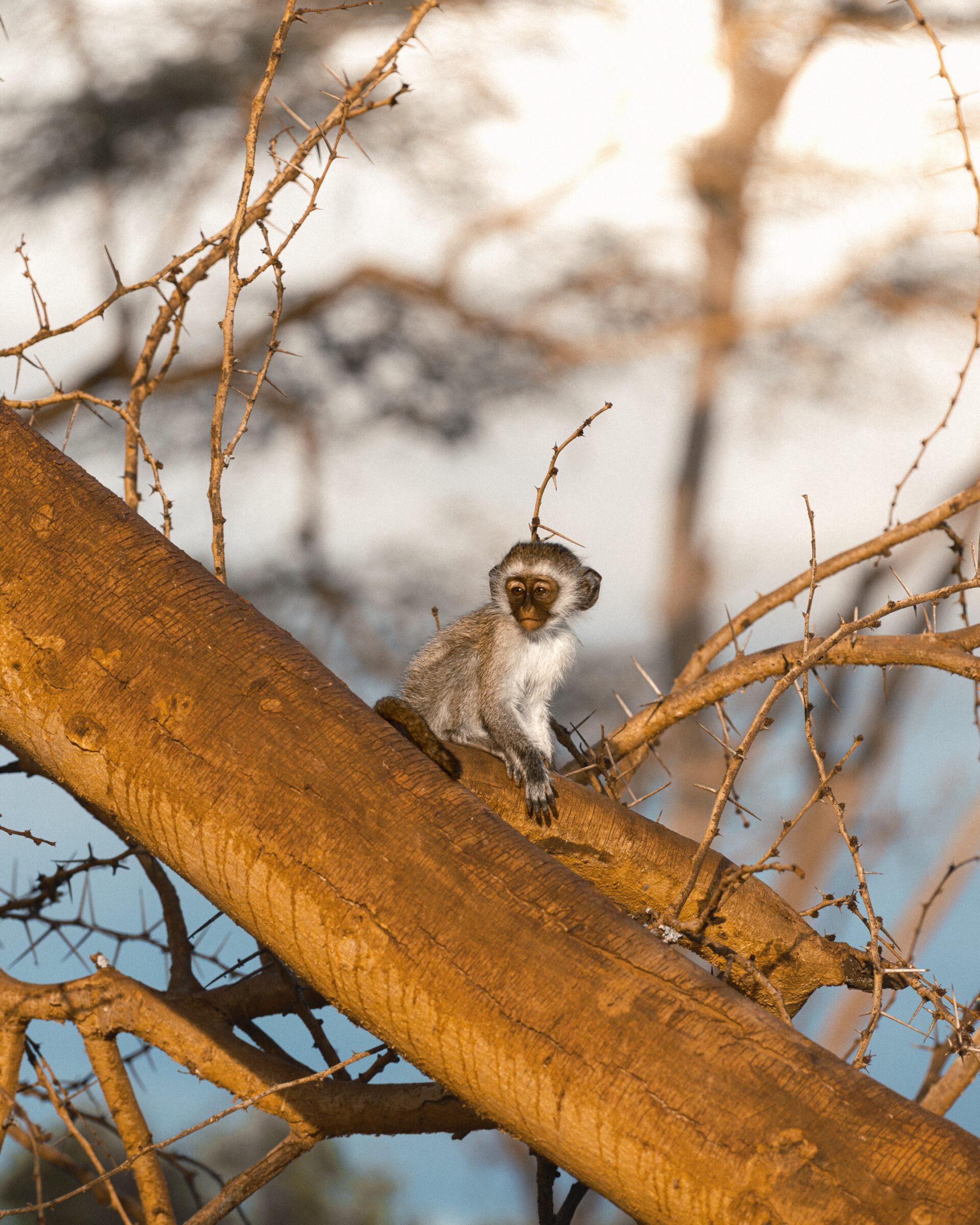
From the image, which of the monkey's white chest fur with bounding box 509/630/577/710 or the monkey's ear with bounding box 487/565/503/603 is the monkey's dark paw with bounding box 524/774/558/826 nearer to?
the monkey's white chest fur with bounding box 509/630/577/710

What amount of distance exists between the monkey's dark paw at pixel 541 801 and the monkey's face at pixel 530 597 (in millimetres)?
813

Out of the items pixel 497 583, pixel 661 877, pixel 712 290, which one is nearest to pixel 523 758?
pixel 661 877

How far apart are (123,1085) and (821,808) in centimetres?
568

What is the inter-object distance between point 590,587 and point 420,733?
3.35 ft

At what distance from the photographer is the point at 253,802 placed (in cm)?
143

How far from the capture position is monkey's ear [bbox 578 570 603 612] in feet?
9.58

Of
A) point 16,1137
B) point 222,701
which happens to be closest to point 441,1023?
point 222,701

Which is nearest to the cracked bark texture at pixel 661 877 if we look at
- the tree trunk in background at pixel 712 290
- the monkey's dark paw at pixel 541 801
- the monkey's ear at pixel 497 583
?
the monkey's dark paw at pixel 541 801

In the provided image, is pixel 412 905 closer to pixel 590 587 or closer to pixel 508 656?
pixel 508 656

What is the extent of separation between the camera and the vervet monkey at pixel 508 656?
9.08 feet

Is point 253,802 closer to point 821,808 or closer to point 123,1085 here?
point 123,1085

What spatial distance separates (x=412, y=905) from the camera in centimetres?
136

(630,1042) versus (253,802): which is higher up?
(253,802)

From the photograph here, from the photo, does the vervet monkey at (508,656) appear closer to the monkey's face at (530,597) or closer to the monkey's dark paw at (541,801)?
the monkey's face at (530,597)
